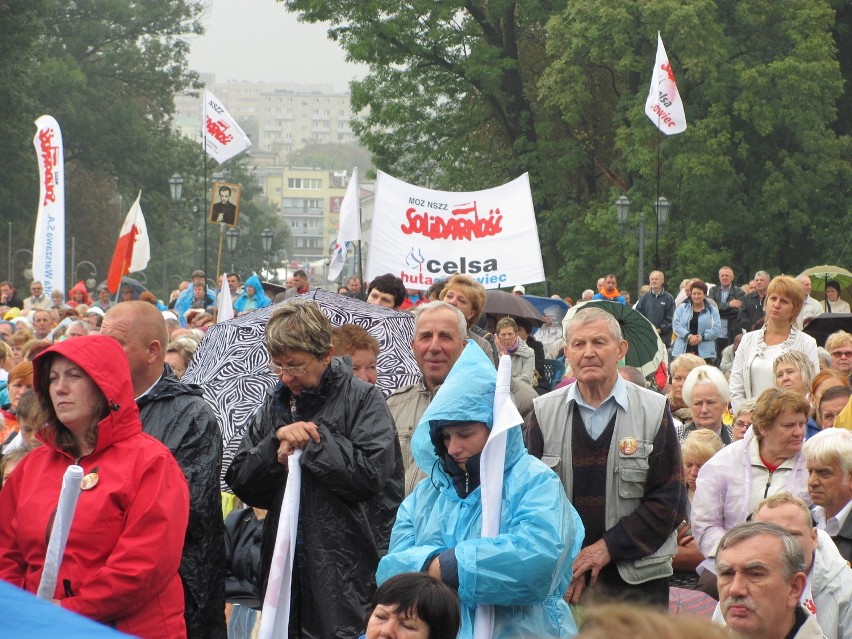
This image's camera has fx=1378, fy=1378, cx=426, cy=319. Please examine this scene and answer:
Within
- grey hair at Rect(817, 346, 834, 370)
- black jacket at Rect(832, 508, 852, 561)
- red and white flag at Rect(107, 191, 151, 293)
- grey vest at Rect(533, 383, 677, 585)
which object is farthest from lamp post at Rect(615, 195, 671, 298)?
grey vest at Rect(533, 383, 677, 585)

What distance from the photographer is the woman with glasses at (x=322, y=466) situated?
4.85 m

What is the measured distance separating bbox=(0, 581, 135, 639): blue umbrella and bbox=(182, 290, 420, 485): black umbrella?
477cm

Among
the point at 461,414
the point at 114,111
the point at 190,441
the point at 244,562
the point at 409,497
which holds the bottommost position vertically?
the point at 244,562

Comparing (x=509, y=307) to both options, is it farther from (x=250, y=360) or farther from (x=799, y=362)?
(x=250, y=360)

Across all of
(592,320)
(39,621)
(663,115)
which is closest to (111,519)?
(592,320)

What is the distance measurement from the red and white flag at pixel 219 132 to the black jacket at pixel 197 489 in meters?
22.5

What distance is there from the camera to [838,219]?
34.6 m

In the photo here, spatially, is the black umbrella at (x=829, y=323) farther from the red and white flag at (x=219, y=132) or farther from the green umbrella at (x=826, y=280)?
the red and white flag at (x=219, y=132)

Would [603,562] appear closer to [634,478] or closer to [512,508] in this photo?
[634,478]

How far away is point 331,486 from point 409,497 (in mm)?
577

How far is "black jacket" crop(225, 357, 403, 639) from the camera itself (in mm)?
4863

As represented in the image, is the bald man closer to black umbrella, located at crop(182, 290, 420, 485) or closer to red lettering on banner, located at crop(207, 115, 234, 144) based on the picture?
black umbrella, located at crop(182, 290, 420, 485)

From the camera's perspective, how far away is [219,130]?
2747cm

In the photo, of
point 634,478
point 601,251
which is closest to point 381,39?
point 601,251
